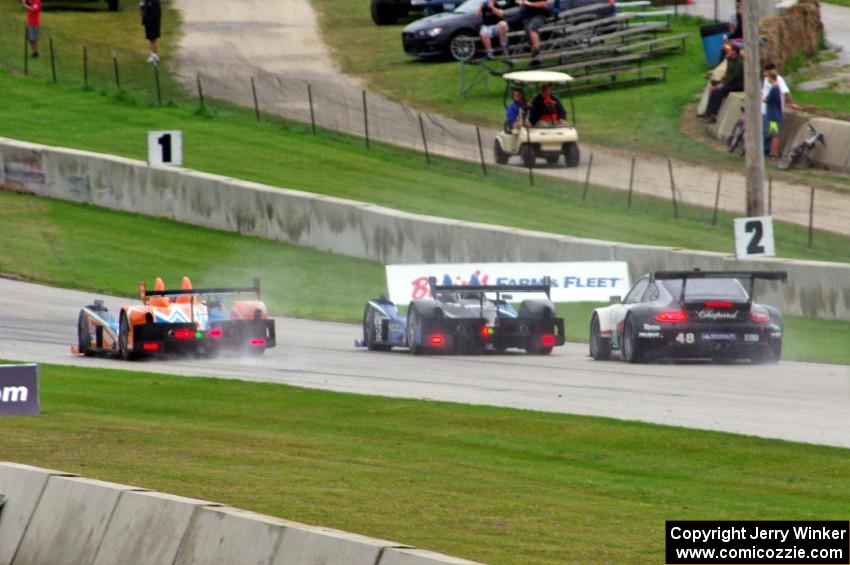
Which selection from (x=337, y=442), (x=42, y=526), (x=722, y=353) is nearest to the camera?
(x=42, y=526)

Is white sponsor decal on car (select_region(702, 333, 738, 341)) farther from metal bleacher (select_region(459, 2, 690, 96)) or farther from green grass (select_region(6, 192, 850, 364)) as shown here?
metal bleacher (select_region(459, 2, 690, 96))

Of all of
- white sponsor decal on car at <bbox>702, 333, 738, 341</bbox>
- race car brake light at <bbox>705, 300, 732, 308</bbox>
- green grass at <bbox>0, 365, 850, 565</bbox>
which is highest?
race car brake light at <bbox>705, 300, 732, 308</bbox>

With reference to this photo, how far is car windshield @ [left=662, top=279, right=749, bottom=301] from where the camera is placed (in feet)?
69.5

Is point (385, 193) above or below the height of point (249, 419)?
above

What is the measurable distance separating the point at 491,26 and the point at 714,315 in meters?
25.1

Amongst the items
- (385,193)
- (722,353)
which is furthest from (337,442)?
(385,193)

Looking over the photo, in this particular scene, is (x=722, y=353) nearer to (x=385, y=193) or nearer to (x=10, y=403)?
(x=10, y=403)

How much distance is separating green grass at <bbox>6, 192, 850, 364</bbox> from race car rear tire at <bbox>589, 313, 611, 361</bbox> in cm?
360

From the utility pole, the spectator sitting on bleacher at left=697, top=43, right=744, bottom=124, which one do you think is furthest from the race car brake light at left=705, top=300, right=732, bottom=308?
the spectator sitting on bleacher at left=697, top=43, right=744, bottom=124

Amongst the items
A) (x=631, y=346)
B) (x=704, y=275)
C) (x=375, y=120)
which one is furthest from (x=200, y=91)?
(x=704, y=275)

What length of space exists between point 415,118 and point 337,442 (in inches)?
1101

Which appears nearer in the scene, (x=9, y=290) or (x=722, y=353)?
(x=722, y=353)

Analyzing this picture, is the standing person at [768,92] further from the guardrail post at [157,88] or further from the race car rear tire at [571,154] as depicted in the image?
the guardrail post at [157,88]

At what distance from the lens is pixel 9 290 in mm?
27812
